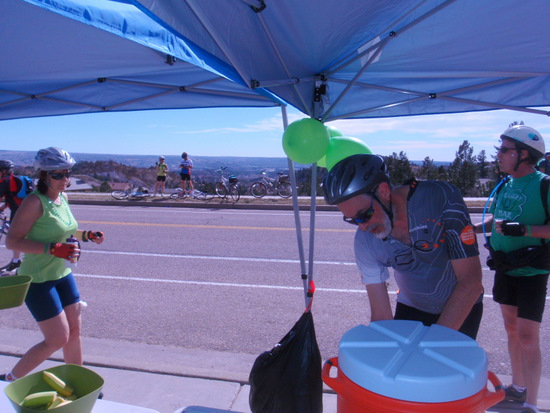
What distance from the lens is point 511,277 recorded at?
9.20 feet

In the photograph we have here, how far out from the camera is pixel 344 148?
298 centimetres

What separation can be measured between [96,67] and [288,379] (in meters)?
2.65

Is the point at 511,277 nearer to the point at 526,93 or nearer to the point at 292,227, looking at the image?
the point at 526,93

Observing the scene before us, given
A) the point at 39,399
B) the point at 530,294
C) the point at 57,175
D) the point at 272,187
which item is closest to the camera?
the point at 39,399

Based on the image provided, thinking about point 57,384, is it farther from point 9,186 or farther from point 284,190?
point 284,190

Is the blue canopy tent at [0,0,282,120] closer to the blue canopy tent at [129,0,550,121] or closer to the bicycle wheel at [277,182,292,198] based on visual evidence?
the blue canopy tent at [129,0,550,121]

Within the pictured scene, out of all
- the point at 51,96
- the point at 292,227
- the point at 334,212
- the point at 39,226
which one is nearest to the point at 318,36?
the point at 39,226

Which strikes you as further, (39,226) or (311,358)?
(39,226)

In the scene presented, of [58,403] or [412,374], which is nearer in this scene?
[412,374]

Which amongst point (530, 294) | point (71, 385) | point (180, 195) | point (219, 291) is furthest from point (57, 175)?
point (180, 195)

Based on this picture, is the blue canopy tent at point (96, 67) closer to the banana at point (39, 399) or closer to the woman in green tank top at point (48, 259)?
the woman in green tank top at point (48, 259)

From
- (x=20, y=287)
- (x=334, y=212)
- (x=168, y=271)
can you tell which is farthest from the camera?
(x=334, y=212)

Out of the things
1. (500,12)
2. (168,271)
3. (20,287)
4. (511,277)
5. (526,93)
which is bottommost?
(168,271)

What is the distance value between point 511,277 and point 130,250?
22.3 feet
